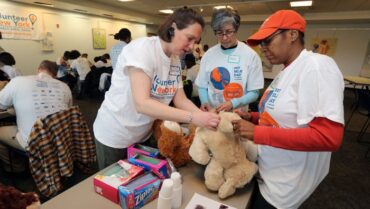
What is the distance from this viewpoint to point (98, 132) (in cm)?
117

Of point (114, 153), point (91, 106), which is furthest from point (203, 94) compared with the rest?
point (91, 106)

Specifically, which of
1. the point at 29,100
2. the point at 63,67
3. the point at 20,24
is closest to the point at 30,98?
the point at 29,100

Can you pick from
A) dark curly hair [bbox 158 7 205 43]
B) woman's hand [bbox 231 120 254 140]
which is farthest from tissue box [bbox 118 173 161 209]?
dark curly hair [bbox 158 7 205 43]

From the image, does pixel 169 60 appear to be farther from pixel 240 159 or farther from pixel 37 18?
pixel 37 18

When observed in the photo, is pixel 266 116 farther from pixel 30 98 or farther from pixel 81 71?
pixel 81 71

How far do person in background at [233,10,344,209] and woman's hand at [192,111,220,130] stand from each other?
77mm

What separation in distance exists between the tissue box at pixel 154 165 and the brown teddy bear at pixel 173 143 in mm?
64

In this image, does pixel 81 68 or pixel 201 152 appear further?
pixel 81 68

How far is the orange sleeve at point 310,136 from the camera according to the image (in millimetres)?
681

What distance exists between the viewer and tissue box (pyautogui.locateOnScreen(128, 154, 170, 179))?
978 mm

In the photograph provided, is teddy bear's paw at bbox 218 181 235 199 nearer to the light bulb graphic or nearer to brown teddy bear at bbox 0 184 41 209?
brown teddy bear at bbox 0 184 41 209

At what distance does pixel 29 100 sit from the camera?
1816mm

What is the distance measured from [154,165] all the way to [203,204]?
25 cm

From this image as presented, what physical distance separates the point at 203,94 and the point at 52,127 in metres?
1.00
